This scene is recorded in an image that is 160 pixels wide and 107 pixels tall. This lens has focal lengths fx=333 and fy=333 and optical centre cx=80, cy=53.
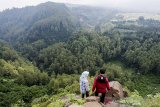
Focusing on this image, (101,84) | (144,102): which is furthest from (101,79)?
(144,102)

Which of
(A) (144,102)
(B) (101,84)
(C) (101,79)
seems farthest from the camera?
(B) (101,84)

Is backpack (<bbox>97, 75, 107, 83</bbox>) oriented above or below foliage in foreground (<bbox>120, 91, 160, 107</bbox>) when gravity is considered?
above

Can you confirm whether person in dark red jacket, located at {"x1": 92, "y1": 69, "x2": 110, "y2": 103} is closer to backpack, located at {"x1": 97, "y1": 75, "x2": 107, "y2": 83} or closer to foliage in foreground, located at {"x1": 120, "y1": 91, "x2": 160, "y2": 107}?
backpack, located at {"x1": 97, "y1": 75, "x2": 107, "y2": 83}

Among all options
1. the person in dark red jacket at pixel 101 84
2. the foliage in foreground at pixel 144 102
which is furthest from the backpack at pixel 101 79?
the foliage in foreground at pixel 144 102

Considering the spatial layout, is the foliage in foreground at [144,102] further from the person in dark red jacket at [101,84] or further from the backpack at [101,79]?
the backpack at [101,79]

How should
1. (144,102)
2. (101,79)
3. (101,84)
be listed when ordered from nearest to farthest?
(144,102), (101,79), (101,84)

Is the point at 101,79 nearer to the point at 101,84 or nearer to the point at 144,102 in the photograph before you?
the point at 101,84

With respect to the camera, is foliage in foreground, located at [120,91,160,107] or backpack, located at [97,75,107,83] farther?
backpack, located at [97,75,107,83]

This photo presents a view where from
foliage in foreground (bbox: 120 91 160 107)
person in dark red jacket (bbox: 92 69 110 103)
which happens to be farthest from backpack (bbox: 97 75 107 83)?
foliage in foreground (bbox: 120 91 160 107)

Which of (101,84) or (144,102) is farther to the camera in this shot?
(101,84)

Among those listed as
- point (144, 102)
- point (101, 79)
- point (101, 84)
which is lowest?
point (144, 102)

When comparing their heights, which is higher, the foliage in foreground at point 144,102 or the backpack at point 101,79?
the backpack at point 101,79

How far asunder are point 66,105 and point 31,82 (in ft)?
421

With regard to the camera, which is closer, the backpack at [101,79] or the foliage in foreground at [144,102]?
the foliage in foreground at [144,102]
